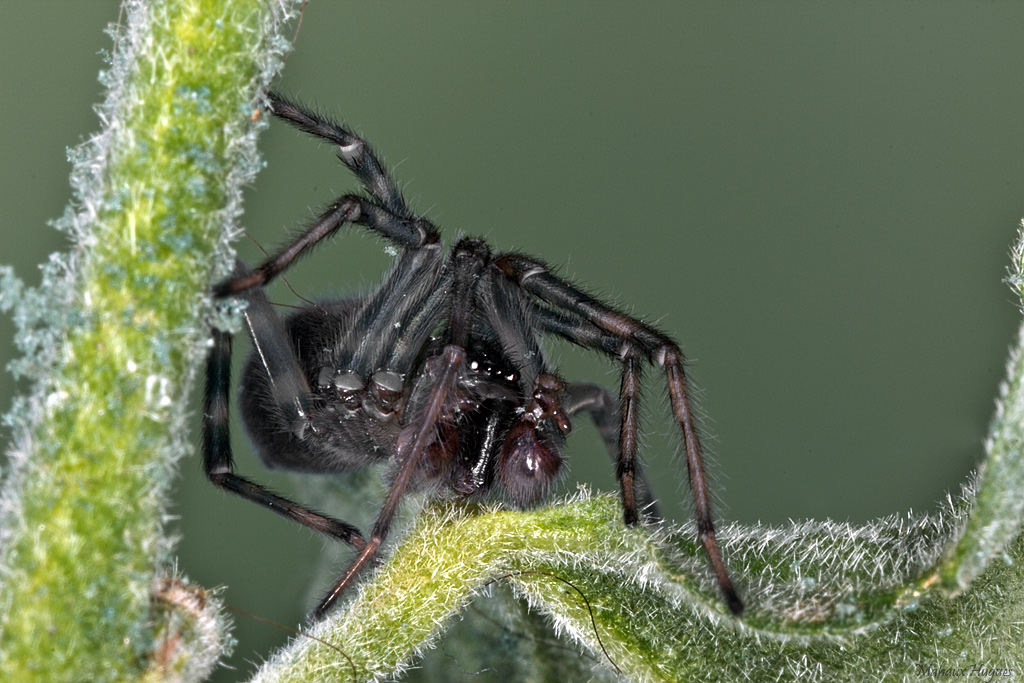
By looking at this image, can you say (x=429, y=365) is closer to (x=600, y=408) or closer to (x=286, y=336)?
(x=286, y=336)

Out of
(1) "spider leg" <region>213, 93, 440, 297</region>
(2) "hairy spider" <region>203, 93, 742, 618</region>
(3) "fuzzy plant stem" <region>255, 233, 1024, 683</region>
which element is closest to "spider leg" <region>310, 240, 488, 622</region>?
(2) "hairy spider" <region>203, 93, 742, 618</region>

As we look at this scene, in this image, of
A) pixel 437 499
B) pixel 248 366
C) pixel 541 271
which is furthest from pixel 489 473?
pixel 248 366

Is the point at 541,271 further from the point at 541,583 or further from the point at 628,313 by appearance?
the point at 541,583

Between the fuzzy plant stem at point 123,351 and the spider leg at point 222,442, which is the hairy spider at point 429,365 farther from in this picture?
the fuzzy plant stem at point 123,351

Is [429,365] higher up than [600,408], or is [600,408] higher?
[429,365]

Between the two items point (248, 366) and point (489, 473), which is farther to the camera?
point (248, 366)

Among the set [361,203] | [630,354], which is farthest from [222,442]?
[630,354]
